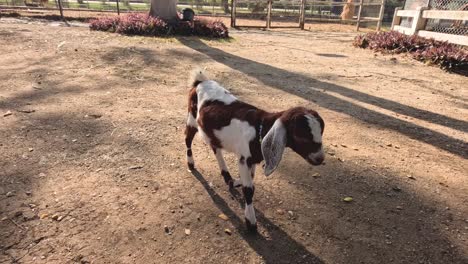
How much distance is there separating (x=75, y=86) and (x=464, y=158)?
7.40m

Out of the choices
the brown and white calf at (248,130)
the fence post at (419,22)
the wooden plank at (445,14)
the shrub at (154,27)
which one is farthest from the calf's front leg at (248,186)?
the fence post at (419,22)

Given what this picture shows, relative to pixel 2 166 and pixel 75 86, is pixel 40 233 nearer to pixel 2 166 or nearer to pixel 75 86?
pixel 2 166

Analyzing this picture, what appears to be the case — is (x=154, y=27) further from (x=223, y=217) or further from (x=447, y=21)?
(x=447, y=21)

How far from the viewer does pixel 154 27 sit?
13242 millimetres

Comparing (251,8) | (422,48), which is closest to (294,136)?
(422,48)

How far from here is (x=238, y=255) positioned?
3.11m

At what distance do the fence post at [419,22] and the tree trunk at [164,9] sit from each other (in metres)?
10.0

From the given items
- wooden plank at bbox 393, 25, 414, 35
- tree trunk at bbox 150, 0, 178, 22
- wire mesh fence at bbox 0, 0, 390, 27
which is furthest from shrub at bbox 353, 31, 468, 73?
tree trunk at bbox 150, 0, 178, 22

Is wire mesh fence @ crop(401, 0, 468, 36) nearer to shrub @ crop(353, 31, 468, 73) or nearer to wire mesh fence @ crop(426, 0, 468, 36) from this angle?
wire mesh fence @ crop(426, 0, 468, 36)

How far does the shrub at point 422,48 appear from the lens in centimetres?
1024

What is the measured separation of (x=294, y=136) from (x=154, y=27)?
1187 cm

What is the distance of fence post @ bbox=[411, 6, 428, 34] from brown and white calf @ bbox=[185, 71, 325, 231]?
1288 centimetres

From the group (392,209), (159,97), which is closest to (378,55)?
(159,97)

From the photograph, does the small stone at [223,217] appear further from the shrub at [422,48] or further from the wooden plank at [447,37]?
the wooden plank at [447,37]
